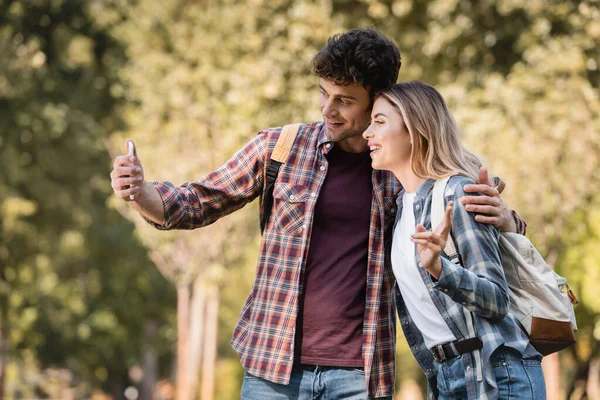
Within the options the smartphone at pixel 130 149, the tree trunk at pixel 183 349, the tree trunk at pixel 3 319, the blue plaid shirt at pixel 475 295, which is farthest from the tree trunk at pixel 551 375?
the smartphone at pixel 130 149

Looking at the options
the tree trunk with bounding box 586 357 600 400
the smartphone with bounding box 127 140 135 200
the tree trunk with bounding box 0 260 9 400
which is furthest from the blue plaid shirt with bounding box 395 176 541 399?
the tree trunk with bounding box 0 260 9 400

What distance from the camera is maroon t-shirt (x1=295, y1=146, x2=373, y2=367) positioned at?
3.79 metres

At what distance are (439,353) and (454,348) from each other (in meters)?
0.07

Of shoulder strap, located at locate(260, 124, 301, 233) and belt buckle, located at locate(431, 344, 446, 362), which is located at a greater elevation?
shoulder strap, located at locate(260, 124, 301, 233)

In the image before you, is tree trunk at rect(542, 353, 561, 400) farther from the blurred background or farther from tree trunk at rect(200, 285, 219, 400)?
tree trunk at rect(200, 285, 219, 400)

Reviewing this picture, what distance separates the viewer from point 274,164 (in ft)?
13.1

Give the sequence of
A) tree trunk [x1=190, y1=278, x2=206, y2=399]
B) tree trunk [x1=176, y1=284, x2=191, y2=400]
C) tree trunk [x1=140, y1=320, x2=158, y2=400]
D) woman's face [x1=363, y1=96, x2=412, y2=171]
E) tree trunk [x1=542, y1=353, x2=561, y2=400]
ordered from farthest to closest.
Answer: tree trunk [x1=140, y1=320, x2=158, y2=400] → tree trunk [x1=190, y1=278, x2=206, y2=399] → tree trunk [x1=176, y1=284, x2=191, y2=400] → tree trunk [x1=542, y1=353, x2=561, y2=400] → woman's face [x1=363, y1=96, x2=412, y2=171]

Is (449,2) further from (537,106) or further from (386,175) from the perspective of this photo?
(386,175)

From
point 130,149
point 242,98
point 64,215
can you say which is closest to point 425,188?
point 130,149

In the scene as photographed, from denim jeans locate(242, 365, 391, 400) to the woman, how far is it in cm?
27

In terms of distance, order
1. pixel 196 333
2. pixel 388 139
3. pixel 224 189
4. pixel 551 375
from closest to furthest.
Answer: pixel 388 139
pixel 224 189
pixel 551 375
pixel 196 333

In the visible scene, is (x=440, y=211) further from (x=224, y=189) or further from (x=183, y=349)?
(x=183, y=349)

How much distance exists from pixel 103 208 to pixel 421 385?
26.2 feet

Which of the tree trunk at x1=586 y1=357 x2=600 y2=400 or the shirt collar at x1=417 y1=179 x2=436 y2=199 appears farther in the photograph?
the tree trunk at x1=586 y1=357 x2=600 y2=400
